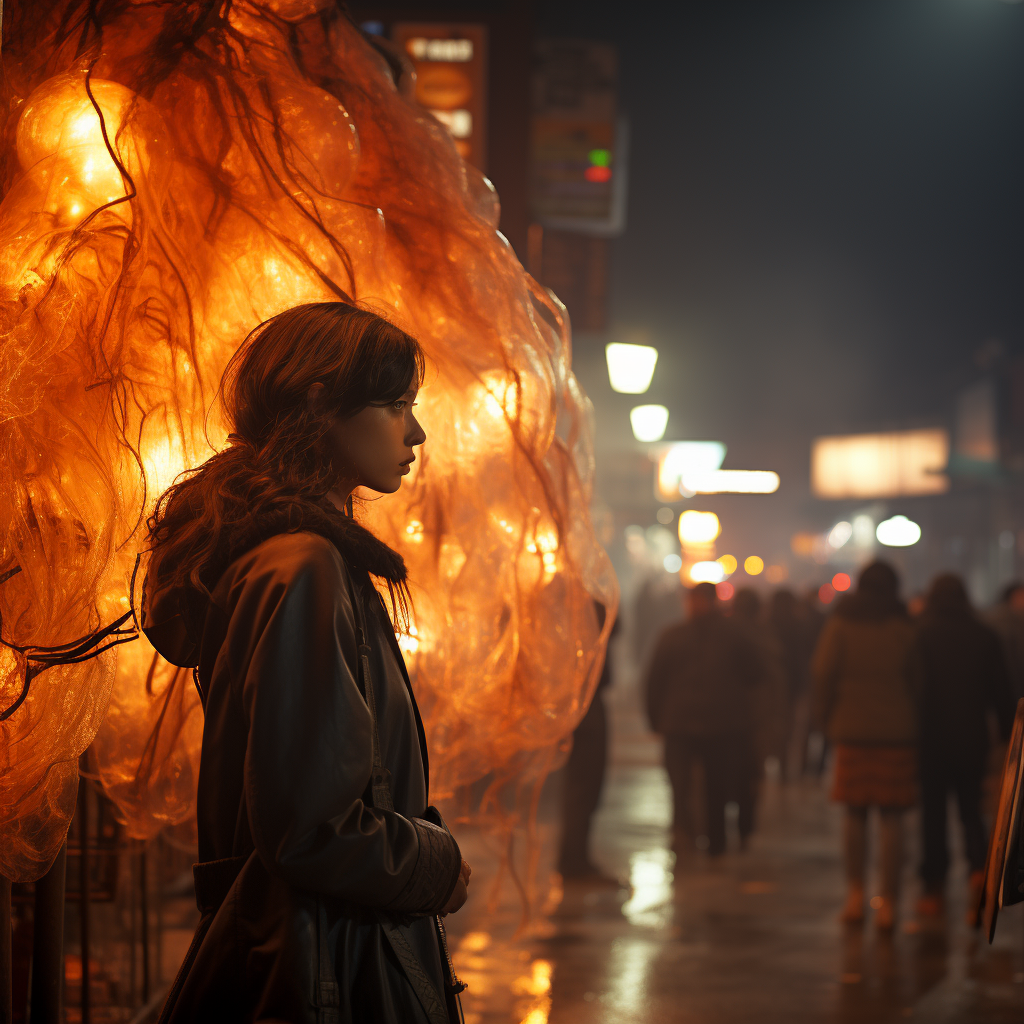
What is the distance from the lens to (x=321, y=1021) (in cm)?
177

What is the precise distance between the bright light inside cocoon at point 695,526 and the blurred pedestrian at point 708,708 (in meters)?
23.7

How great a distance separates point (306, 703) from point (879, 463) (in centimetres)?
6142

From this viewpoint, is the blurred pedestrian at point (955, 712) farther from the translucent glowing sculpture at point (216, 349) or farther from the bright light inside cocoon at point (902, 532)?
the bright light inside cocoon at point (902, 532)

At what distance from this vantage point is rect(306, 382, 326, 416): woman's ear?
2020 mm

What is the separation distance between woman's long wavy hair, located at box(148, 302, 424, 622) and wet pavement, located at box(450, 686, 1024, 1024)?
87.5 inches

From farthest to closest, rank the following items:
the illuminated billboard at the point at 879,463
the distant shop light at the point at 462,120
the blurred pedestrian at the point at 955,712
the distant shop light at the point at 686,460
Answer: the illuminated billboard at the point at 879,463
the distant shop light at the point at 686,460
the distant shop light at the point at 462,120
the blurred pedestrian at the point at 955,712

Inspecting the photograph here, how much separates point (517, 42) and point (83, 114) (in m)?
7.08

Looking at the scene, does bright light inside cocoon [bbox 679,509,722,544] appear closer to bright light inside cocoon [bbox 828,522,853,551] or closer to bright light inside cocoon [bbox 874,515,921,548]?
bright light inside cocoon [bbox 874,515,921,548]

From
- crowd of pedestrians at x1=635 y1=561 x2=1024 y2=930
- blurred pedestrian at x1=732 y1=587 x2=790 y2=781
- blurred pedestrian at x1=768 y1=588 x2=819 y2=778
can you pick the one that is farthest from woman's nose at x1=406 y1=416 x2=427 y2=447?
blurred pedestrian at x1=768 y1=588 x2=819 y2=778

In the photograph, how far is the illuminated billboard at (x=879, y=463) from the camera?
2168 inches

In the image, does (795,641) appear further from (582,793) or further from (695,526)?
(695,526)

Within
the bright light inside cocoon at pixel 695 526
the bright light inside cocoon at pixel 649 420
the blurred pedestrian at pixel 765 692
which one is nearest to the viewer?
the blurred pedestrian at pixel 765 692

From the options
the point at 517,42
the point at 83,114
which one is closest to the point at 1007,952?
the point at 83,114

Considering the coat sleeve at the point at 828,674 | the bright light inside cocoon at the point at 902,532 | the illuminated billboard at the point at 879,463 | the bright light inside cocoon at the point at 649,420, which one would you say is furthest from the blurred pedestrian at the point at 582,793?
the illuminated billboard at the point at 879,463
